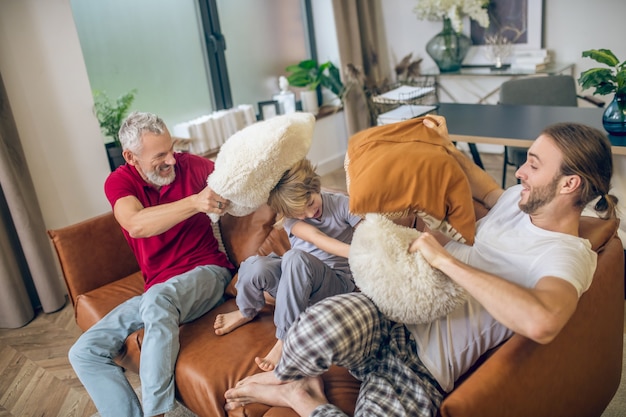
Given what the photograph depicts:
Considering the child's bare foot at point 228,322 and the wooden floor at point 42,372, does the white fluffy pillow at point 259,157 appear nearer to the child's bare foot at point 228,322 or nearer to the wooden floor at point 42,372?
the child's bare foot at point 228,322

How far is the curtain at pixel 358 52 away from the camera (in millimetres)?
4379

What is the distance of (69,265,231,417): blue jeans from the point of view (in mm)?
1848

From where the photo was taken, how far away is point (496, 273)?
154 cm

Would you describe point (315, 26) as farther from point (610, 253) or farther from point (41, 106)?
point (610, 253)

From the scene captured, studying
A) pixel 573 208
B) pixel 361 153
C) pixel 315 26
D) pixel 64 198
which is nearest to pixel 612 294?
pixel 573 208

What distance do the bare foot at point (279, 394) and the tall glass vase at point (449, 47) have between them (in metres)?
3.26

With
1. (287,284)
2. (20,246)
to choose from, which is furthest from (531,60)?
(20,246)

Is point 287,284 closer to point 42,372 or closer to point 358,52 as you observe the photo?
point 42,372

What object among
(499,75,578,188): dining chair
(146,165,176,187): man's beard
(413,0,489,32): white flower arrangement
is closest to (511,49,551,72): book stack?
(413,0,489,32): white flower arrangement

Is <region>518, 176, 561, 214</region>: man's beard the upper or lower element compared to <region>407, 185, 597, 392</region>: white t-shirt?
upper

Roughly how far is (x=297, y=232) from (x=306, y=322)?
0.50 m

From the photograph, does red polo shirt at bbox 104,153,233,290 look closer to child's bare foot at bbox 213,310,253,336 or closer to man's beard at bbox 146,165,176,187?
man's beard at bbox 146,165,176,187

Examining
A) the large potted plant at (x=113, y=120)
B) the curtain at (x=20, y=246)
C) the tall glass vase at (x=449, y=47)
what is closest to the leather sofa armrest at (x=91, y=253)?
the curtain at (x=20, y=246)

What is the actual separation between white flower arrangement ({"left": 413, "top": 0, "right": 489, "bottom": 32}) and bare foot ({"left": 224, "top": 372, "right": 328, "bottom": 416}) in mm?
3263
